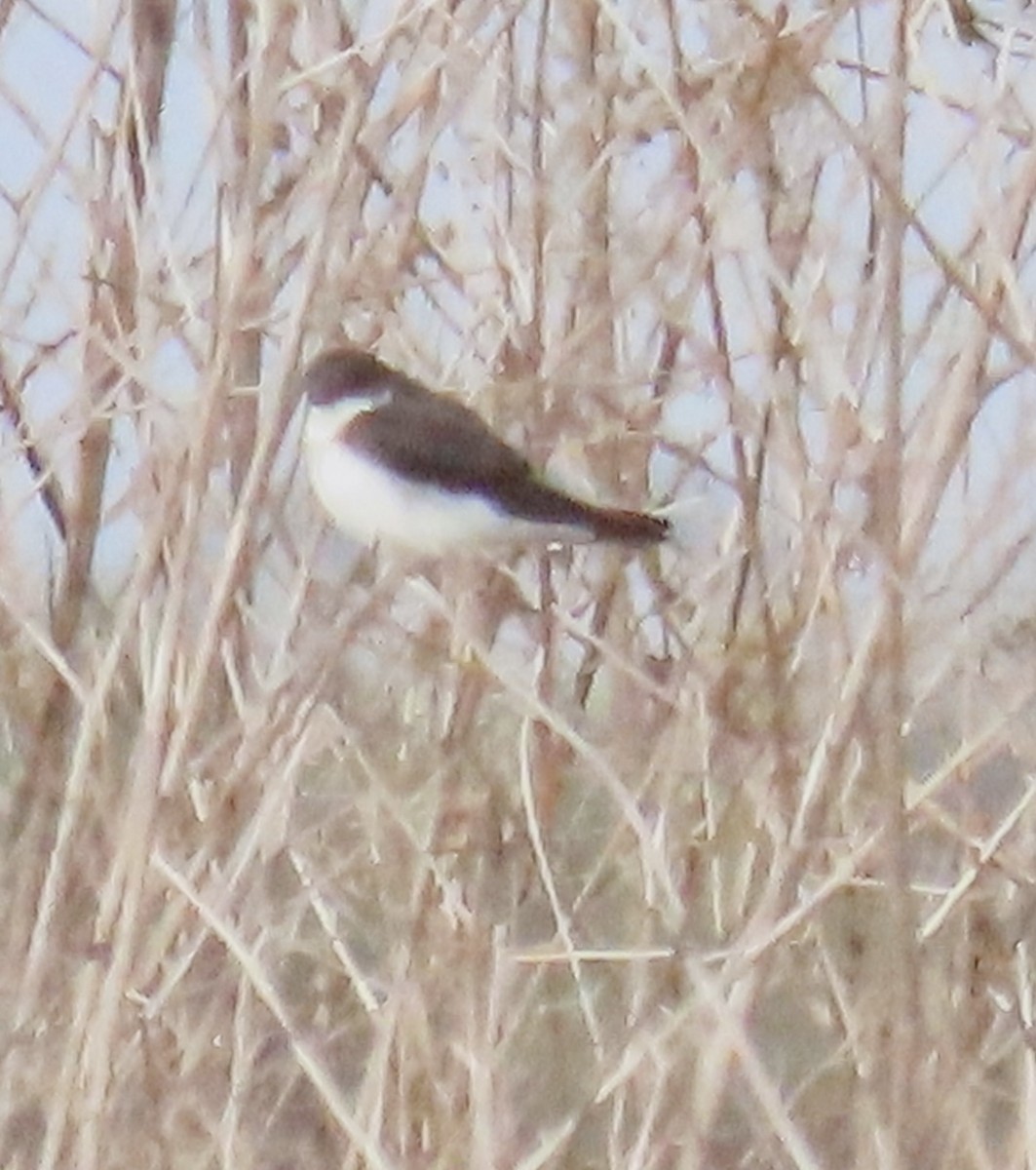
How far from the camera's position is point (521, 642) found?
1.40 meters

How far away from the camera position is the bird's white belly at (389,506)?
127cm

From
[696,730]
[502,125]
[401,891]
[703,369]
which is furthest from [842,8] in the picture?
[401,891]

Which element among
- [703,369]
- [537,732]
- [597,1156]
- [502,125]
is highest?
[502,125]

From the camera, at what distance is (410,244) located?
1137mm

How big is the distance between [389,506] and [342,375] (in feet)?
0.28

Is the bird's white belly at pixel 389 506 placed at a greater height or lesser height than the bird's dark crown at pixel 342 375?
lesser

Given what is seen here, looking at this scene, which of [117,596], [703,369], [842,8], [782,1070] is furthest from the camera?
[782,1070]

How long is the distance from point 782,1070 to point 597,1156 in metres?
0.21

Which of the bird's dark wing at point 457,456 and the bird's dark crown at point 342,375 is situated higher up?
the bird's dark crown at point 342,375

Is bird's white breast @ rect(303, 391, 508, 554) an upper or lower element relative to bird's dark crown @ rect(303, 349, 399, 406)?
lower

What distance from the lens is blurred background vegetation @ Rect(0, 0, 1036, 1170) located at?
1013mm

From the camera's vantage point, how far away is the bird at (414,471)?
125cm

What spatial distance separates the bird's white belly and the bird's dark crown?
5cm

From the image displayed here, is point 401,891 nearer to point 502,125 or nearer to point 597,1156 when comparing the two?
point 597,1156
